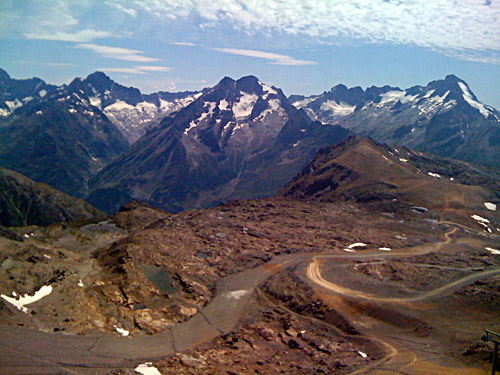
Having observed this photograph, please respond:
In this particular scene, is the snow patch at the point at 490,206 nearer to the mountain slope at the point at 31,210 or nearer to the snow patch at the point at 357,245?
the snow patch at the point at 357,245

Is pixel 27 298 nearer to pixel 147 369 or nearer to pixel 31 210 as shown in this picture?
pixel 147 369

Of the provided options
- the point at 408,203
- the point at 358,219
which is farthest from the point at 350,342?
the point at 408,203

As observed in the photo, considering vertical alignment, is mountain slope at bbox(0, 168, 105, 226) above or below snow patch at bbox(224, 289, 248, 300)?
below

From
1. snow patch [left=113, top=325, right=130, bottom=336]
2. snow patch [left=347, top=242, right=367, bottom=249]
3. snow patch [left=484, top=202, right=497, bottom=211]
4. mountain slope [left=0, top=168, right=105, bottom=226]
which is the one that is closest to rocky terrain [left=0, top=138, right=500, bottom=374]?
snow patch [left=113, top=325, right=130, bottom=336]

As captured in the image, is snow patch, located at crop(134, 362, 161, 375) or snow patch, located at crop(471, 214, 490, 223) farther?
snow patch, located at crop(471, 214, 490, 223)

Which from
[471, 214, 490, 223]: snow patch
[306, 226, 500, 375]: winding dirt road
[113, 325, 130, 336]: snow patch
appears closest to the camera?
[306, 226, 500, 375]: winding dirt road

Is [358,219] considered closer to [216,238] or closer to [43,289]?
[216,238]

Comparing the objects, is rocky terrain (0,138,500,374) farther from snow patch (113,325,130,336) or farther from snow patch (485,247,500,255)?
snow patch (485,247,500,255)

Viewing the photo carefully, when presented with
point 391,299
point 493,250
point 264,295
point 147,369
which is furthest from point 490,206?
point 147,369

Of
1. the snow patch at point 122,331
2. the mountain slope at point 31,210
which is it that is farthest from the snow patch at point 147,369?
the mountain slope at point 31,210
